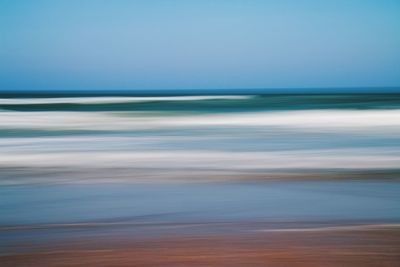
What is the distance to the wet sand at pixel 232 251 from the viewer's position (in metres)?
2.55

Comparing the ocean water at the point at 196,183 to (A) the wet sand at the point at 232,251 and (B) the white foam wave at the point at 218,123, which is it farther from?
(B) the white foam wave at the point at 218,123

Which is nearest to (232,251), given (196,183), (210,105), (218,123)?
(196,183)

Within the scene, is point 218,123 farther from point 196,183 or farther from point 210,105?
point 210,105

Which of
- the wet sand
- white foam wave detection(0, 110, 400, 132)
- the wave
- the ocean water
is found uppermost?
the wave

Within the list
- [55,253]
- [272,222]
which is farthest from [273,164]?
[55,253]

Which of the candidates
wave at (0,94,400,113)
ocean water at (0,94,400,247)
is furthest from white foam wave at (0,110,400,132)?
wave at (0,94,400,113)

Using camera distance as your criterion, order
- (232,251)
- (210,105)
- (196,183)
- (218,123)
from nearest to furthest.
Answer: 1. (232,251)
2. (196,183)
3. (218,123)
4. (210,105)

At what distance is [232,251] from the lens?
107 inches

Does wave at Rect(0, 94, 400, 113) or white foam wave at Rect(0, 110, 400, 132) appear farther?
wave at Rect(0, 94, 400, 113)

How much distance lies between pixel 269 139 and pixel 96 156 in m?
3.39

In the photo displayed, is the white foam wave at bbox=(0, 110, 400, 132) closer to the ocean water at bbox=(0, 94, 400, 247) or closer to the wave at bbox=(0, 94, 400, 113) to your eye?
the ocean water at bbox=(0, 94, 400, 247)

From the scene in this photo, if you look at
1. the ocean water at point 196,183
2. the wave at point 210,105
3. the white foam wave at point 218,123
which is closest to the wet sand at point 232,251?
the ocean water at point 196,183

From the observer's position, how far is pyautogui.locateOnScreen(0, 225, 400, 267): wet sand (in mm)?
2547

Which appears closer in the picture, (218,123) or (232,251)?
(232,251)
